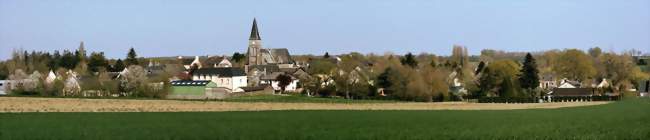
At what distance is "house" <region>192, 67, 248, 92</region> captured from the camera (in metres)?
118

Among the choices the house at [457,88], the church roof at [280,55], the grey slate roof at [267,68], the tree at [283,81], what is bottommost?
the house at [457,88]

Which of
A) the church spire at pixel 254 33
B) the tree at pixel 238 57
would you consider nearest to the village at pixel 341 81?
the church spire at pixel 254 33

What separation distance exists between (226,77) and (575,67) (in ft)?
176

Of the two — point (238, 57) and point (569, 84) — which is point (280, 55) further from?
point (569, 84)

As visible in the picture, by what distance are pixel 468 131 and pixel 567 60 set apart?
365 ft

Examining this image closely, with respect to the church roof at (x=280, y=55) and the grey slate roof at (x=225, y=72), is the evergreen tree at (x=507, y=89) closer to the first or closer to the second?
the grey slate roof at (x=225, y=72)

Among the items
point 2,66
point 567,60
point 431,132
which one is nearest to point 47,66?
point 2,66

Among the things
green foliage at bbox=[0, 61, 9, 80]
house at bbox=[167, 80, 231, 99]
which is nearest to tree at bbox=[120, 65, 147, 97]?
house at bbox=[167, 80, 231, 99]

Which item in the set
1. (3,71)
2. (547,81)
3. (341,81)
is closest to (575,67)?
(547,81)

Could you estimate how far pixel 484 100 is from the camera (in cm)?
9044

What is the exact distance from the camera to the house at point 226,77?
386 feet

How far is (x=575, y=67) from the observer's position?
442 feet

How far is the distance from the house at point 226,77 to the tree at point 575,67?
50008 millimetres

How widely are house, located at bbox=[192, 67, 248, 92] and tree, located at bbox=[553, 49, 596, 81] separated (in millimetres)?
50008
